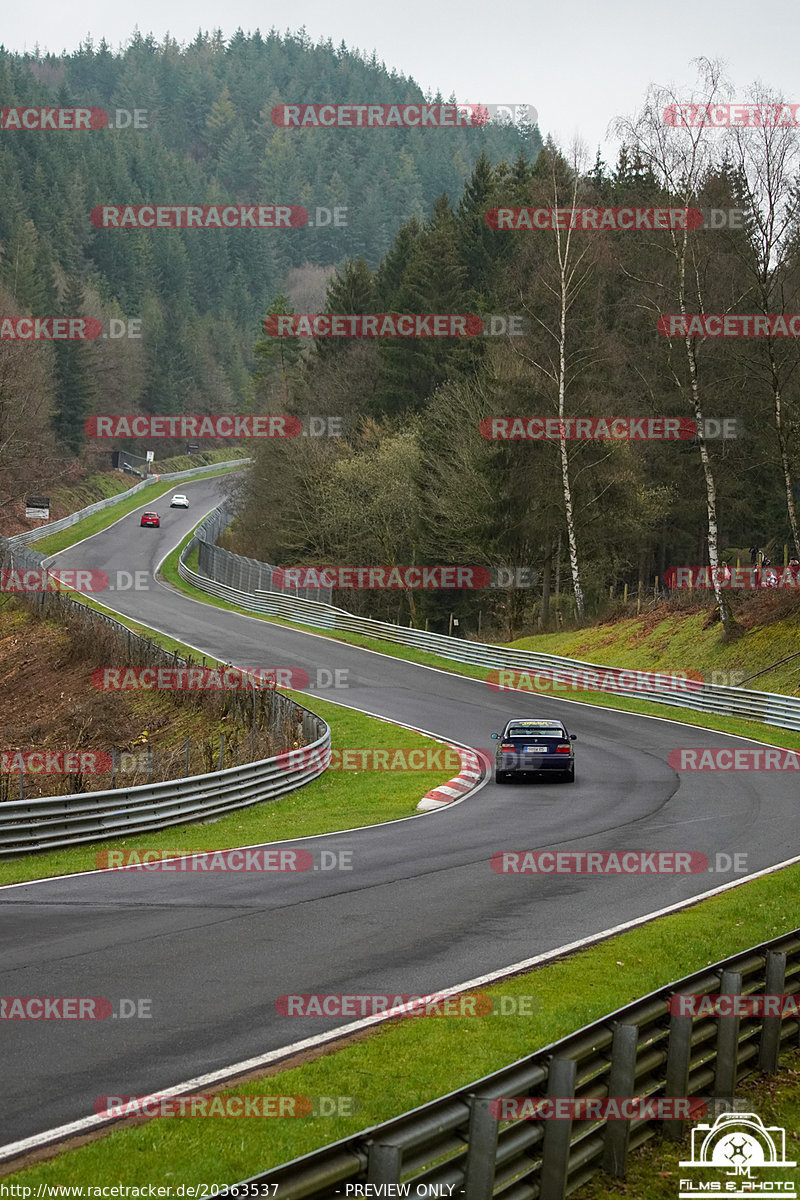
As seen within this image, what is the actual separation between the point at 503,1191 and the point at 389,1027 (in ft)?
10.5

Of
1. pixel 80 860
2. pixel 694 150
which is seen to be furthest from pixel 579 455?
pixel 80 860

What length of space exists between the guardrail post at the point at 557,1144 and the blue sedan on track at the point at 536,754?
18.6 m

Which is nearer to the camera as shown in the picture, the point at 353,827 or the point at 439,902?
the point at 439,902

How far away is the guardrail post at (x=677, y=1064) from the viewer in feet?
25.4

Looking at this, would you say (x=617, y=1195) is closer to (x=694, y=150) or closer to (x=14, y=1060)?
(x=14, y=1060)

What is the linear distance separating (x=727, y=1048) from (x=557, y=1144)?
2277 millimetres

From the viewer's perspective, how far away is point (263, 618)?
56.3 metres

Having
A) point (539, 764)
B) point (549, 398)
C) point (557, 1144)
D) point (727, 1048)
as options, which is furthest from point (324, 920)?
point (549, 398)

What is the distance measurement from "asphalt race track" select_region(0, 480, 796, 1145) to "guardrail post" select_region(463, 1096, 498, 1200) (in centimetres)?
172

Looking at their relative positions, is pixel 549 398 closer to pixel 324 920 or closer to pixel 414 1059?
pixel 324 920

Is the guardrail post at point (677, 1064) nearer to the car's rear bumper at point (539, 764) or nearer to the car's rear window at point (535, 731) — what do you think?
the car's rear bumper at point (539, 764)

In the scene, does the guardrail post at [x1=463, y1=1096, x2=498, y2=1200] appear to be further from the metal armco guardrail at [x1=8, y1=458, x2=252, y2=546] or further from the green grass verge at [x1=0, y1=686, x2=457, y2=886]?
the metal armco guardrail at [x1=8, y1=458, x2=252, y2=546]

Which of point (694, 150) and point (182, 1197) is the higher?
point (694, 150)

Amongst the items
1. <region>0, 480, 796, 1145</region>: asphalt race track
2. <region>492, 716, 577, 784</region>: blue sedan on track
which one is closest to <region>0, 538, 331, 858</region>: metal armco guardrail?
<region>0, 480, 796, 1145</region>: asphalt race track
